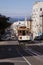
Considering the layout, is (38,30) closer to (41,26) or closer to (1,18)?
(41,26)

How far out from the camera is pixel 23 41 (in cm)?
5894

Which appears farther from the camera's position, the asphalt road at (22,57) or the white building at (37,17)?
the white building at (37,17)

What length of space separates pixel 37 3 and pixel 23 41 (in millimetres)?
60289

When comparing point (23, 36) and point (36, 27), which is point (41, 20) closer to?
point (36, 27)

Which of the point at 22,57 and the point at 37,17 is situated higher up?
the point at 37,17

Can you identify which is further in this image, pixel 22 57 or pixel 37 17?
pixel 37 17

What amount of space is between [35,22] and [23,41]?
62.6m

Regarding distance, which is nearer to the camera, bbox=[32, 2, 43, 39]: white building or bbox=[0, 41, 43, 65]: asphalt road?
bbox=[0, 41, 43, 65]: asphalt road

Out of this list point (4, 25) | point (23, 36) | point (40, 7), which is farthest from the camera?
point (40, 7)

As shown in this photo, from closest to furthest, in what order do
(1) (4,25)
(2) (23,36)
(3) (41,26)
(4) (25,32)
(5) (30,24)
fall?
(2) (23,36) < (4) (25,32) < (1) (4,25) < (3) (41,26) < (5) (30,24)

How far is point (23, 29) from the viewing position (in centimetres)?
6225

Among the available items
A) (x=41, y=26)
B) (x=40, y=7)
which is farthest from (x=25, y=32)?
(x=40, y=7)

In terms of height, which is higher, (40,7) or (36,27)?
(40,7)

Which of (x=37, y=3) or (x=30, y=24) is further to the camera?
(x=30, y=24)
